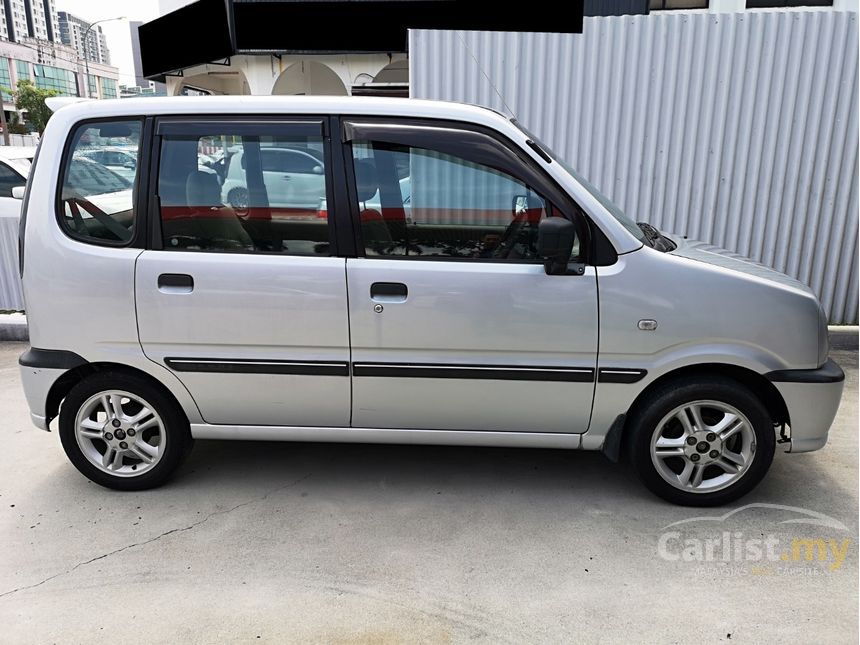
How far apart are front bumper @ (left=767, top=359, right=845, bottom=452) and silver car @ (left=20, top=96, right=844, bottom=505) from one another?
0.03 ft

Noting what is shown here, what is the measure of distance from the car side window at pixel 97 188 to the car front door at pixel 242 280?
6.2 inches

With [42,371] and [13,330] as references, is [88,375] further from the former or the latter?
[13,330]

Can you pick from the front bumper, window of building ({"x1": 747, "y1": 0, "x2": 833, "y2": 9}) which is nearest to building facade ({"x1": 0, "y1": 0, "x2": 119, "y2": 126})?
window of building ({"x1": 747, "y1": 0, "x2": 833, "y2": 9})

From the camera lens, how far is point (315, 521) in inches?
130

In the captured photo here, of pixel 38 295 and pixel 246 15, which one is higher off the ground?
pixel 246 15

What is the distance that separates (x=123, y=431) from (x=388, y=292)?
1632mm

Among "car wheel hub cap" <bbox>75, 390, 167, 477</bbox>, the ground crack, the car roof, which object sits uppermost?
the car roof

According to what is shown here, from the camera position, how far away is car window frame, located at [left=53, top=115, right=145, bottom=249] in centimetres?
325

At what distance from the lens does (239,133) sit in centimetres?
323

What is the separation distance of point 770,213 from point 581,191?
13.0 ft

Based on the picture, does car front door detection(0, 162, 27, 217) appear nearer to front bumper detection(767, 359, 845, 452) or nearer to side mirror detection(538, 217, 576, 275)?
side mirror detection(538, 217, 576, 275)

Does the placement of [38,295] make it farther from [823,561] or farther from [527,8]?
[527,8]

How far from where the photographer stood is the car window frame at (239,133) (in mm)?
3189

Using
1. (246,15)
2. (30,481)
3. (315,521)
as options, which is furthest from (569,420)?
(246,15)
